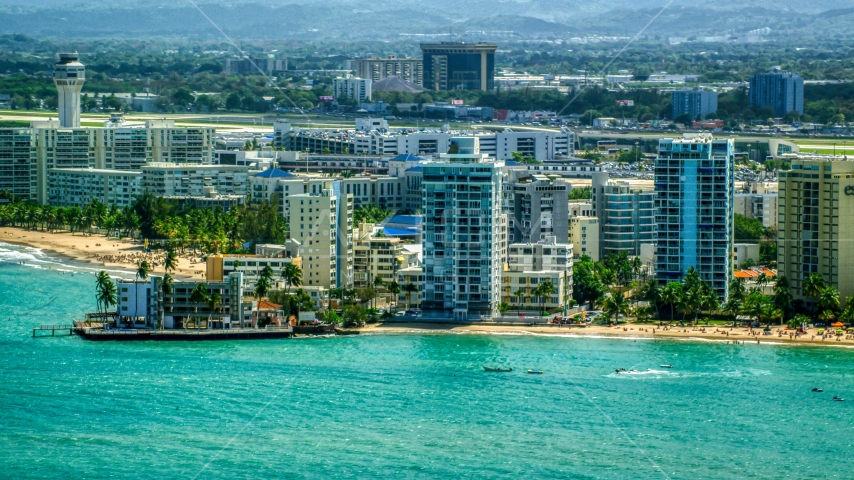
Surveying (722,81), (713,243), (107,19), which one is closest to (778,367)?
(713,243)

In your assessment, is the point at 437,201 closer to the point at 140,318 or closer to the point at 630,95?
the point at 140,318

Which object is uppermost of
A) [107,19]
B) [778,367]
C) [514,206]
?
[107,19]

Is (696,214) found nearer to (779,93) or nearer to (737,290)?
(737,290)

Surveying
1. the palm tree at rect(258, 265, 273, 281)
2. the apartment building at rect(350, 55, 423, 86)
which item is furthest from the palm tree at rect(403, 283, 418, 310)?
the apartment building at rect(350, 55, 423, 86)

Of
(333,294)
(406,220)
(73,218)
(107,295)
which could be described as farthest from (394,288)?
(73,218)

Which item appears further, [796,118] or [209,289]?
[796,118]

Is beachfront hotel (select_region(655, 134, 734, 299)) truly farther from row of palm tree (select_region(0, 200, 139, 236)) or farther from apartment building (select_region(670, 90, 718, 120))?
apartment building (select_region(670, 90, 718, 120))
